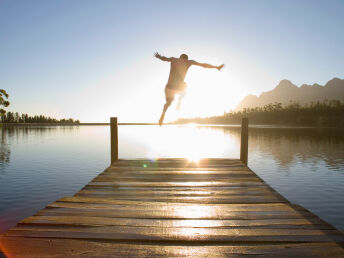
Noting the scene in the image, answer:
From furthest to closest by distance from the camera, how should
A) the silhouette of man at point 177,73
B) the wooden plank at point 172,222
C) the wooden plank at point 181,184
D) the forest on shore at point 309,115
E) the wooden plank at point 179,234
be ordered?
1. the forest on shore at point 309,115
2. the silhouette of man at point 177,73
3. the wooden plank at point 181,184
4. the wooden plank at point 172,222
5. the wooden plank at point 179,234

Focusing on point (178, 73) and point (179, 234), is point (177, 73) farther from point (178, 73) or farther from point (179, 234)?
point (179, 234)

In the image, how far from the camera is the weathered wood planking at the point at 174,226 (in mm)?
3439

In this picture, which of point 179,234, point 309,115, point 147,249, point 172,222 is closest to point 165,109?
point 172,222

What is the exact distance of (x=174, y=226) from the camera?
Result: 4133 mm

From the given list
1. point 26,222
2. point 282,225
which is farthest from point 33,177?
point 282,225

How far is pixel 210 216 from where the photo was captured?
4.60 meters

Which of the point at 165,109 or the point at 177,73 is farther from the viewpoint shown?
the point at 165,109

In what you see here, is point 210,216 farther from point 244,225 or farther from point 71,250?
point 71,250

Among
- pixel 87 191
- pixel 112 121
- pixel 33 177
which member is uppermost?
pixel 112 121

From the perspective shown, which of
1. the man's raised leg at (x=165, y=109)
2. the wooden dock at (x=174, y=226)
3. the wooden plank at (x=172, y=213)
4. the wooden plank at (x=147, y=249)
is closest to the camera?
the wooden plank at (x=147, y=249)

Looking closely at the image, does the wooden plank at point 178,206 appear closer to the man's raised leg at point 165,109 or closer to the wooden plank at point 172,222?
the wooden plank at point 172,222

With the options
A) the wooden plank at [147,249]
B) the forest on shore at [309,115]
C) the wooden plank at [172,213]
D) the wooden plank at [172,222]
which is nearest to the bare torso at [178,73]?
the wooden plank at [172,213]

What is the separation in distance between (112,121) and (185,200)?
616cm

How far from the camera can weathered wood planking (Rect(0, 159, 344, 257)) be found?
3439 millimetres
